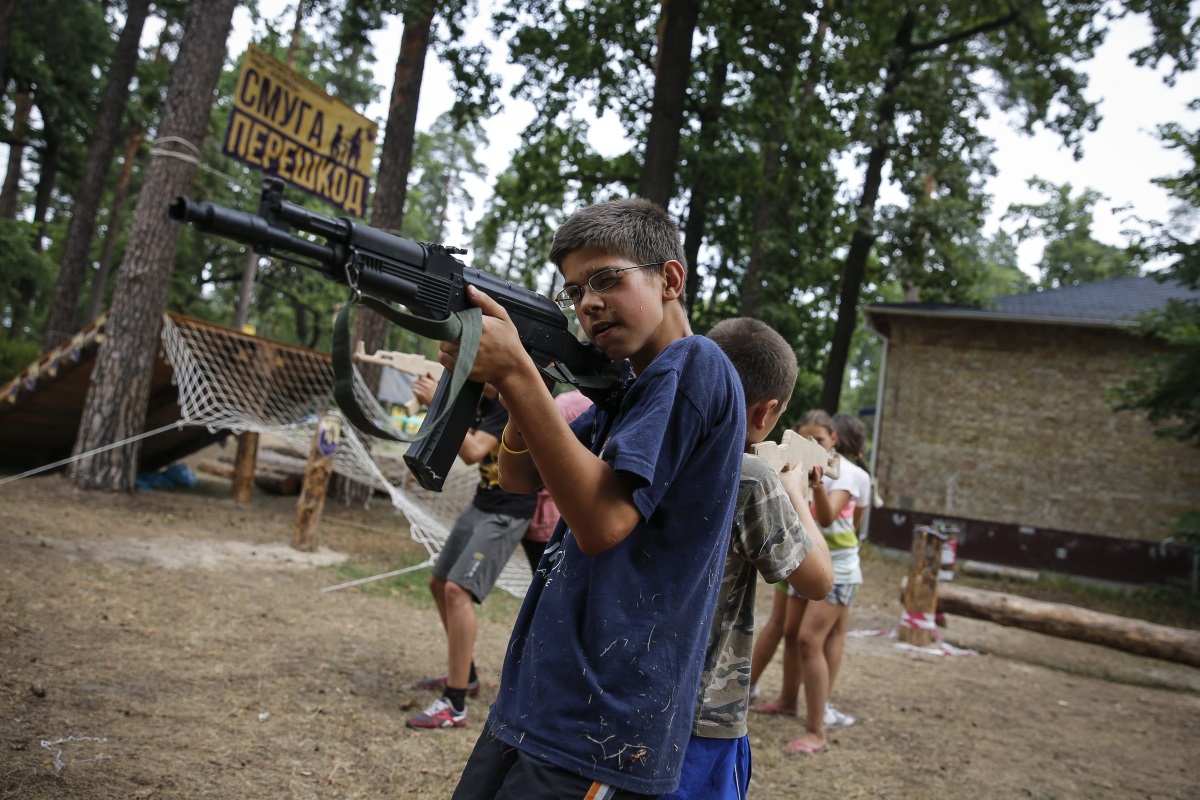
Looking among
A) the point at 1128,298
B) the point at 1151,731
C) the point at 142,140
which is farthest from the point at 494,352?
the point at 142,140

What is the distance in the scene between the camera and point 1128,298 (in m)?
18.6

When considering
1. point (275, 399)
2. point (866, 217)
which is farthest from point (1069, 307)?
point (275, 399)

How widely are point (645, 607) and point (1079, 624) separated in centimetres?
812

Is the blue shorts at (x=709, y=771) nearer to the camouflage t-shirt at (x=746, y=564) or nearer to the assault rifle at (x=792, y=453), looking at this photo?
the camouflage t-shirt at (x=746, y=564)

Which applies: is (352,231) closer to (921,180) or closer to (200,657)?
(200,657)

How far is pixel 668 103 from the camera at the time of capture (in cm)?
959

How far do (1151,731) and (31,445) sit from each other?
12.1 m

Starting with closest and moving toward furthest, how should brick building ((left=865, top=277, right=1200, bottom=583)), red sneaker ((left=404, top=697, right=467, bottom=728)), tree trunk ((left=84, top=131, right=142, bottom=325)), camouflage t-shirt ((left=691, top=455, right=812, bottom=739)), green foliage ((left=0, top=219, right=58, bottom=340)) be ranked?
camouflage t-shirt ((left=691, top=455, right=812, bottom=739)) → red sneaker ((left=404, top=697, right=467, bottom=728)) → green foliage ((left=0, top=219, right=58, bottom=340)) → brick building ((left=865, top=277, right=1200, bottom=583)) → tree trunk ((left=84, top=131, right=142, bottom=325))

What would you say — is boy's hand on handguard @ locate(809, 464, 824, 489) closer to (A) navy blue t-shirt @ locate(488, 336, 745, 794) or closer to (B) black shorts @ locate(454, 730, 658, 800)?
(A) navy blue t-shirt @ locate(488, 336, 745, 794)

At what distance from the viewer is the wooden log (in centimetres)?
762

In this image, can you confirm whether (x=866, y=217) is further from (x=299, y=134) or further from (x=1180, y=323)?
(x=299, y=134)

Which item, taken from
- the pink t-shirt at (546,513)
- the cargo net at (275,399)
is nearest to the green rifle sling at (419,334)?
the pink t-shirt at (546,513)

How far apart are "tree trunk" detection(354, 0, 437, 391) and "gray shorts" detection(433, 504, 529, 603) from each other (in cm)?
673

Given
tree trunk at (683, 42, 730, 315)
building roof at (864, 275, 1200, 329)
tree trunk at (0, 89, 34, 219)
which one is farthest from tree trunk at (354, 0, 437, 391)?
tree trunk at (0, 89, 34, 219)
